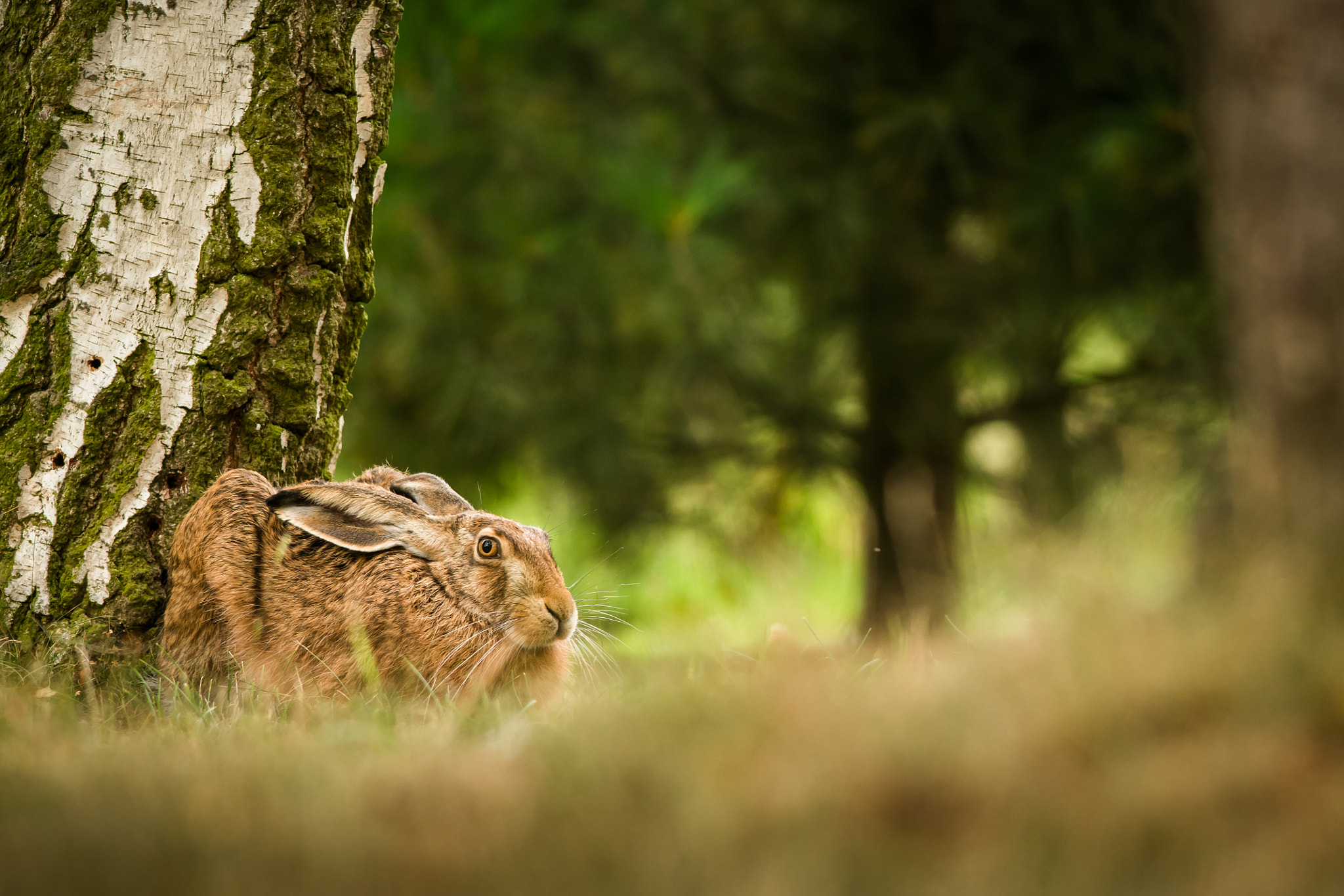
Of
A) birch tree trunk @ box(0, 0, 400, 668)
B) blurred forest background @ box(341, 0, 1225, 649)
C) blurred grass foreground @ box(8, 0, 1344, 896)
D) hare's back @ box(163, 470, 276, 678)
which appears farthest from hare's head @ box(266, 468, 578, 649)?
blurred forest background @ box(341, 0, 1225, 649)

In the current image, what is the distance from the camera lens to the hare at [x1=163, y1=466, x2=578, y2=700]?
3104 mm

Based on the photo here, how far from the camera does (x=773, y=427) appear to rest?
6762mm

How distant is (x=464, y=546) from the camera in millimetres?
3262

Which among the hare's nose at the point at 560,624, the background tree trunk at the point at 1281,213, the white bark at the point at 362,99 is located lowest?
the hare's nose at the point at 560,624

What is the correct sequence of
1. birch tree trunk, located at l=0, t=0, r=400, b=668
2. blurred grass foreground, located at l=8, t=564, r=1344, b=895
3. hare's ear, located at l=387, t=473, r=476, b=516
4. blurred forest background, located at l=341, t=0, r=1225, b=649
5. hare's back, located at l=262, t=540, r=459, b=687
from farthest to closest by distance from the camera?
blurred forest background, located at l=341, t=0, r=1225, b=649
hare's ear, located at l=387, t=473, r=476, b=516
birch tree trunk, located at l=0, t=0, r=400, b=668
hare's back, located at l=262, t=540, r=459, b=687
blurred grass foreground, located at l=8, t=564, r=1344, b=895

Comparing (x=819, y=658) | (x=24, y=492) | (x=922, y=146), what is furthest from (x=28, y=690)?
(x=922, y=146)

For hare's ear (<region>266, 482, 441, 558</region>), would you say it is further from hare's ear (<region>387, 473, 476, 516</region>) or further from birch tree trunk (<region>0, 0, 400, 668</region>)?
birch tree trunk (<region>0, 0, 400, 668</region>)

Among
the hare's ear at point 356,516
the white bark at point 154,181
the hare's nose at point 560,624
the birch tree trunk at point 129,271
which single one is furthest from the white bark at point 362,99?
the hare's nose at point 560,624

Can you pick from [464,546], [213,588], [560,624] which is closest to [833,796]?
[560,624]

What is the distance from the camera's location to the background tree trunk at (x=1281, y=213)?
9.51ft

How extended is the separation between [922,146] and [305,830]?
15.8 feet

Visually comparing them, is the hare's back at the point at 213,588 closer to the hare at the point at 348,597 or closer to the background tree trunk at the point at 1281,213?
the hare at the point at 348,597

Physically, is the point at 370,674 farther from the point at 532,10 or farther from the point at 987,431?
the point at 987,431

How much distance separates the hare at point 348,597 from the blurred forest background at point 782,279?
1.79 meters
